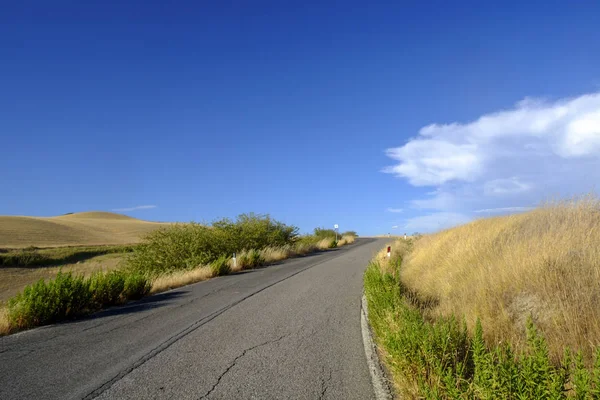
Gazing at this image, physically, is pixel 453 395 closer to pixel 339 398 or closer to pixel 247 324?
pixel 339 398

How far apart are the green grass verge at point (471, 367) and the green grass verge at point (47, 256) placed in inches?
1618

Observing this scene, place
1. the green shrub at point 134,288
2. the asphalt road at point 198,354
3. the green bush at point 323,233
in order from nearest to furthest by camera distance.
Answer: the asphalt road at point 198,354, the green shrub at point 134,288, the green bush at point 323,233

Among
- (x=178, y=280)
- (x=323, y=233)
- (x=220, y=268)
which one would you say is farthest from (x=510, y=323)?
(x=323, y=233)

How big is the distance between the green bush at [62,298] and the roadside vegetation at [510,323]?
6.79m

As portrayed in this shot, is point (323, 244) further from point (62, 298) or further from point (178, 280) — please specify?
point (62, 298)

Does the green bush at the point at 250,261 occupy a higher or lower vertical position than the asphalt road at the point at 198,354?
higher

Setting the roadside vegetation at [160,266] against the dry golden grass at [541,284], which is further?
the roadside vegetation at [160,266]

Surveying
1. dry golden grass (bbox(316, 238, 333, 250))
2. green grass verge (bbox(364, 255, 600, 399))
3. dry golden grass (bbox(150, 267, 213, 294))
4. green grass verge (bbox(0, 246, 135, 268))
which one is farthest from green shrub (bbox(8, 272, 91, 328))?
green grass verge (bbox(0, 246, 135, 268))

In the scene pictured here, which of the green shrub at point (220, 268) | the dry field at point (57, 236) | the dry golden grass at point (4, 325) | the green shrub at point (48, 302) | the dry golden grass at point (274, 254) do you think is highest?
the dry field at point (57, 236)

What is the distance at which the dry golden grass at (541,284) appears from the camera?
16.9 ft

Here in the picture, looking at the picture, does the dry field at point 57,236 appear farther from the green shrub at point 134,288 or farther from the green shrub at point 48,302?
the green shrub at point 48,302

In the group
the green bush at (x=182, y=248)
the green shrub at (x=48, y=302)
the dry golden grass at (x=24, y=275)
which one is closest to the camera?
the green shrub at (x=48, y=302)

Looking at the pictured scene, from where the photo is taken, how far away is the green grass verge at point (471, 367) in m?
3.42

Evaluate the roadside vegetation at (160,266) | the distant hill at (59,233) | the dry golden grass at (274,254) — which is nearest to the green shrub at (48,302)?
the roadside vegetation at (160,266)
